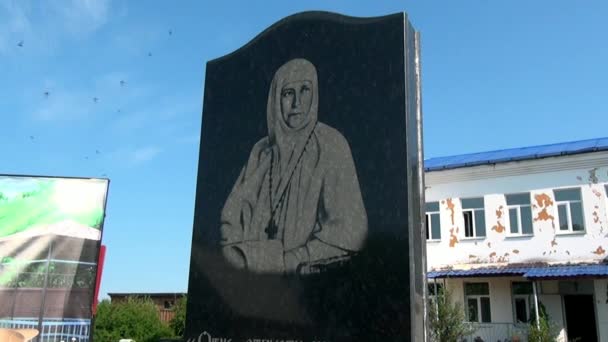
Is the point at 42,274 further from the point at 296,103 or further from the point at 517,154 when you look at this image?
the point at 517,154

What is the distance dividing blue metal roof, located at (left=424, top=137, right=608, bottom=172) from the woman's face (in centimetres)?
1100

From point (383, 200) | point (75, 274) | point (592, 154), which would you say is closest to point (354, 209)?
point (383, 200)

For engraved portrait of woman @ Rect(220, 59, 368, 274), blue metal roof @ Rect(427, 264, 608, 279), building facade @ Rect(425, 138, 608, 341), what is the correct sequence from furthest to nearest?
1. building facade @ Rect(425, 138, 608, 341)
2. blue metal roof @ Rect(427, 264, 608, 279)
3. engraved portrait of woman @ Rect(220, 59, 368, 274)

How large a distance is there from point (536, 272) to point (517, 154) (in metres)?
3.28

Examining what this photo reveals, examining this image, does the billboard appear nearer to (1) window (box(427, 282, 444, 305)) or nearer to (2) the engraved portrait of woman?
(2) the engraved portrait of woman

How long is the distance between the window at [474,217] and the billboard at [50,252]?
10.0 meters

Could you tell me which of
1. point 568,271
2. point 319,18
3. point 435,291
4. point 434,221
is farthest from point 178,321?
point 319,18

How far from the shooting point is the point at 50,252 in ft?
30.2

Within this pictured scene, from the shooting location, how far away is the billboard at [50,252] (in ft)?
29.4

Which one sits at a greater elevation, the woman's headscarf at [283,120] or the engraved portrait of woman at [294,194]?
the woman's headscarf at [283,120]

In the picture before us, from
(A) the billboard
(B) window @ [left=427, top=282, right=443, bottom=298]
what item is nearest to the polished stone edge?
(A) the billboard

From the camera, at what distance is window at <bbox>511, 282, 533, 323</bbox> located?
1467 centimetres

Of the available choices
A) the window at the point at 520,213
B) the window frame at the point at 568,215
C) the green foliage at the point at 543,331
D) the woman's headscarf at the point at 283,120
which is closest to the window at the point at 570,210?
the window frame at the point at 568,215

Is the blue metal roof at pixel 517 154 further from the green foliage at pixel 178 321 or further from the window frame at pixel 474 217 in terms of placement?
the green foliage at pixel 178 321
